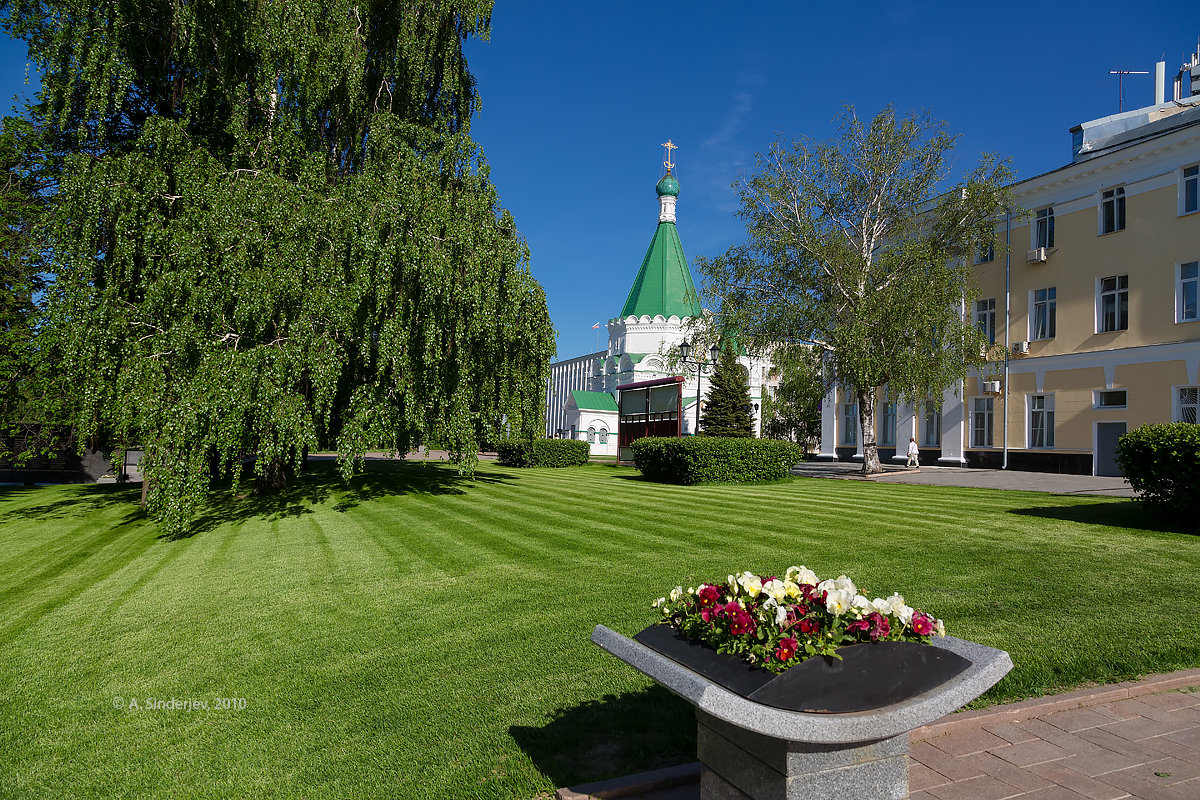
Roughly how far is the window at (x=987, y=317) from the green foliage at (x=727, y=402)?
13.3 meters

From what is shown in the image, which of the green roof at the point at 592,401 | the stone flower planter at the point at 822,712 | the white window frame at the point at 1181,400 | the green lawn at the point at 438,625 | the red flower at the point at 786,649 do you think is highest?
the green roof at the point at 592,401

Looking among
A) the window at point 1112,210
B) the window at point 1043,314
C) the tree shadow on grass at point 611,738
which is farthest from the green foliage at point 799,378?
the tree shadow on grass at point 611,738

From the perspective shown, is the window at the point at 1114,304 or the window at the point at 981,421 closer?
the window at the point at 1114,304

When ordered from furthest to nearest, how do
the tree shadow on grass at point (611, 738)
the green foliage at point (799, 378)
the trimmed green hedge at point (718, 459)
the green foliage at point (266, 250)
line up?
1. the green foliage at point (799, 378)
2. the trimmed green hedge at point (718, 459)
3. the green foliage at point (266, 250)
4. the tree shadow on grass at point (611, 738)

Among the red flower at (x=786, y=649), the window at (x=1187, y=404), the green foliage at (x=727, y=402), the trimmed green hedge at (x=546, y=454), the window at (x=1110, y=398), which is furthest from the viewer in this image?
the green foliage at (x=727, y=402)

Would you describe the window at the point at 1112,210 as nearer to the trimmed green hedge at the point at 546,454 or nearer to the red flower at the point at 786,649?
the trimmed green hedge at the point at 546,454

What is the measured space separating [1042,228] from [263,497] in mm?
A: 30836

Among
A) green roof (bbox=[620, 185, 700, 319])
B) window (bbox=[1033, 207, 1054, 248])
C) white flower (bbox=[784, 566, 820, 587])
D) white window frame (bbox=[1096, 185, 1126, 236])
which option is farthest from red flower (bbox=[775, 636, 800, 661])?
green roof (bbox=[620, 185, 700, 319])

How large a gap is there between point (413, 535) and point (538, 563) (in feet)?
11.3

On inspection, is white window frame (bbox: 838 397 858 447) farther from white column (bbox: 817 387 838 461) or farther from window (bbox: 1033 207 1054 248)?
window (bbox: 1033 207 1054 248)

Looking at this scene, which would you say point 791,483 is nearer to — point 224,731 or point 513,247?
point 513,247

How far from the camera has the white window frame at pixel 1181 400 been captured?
22266 millimetres

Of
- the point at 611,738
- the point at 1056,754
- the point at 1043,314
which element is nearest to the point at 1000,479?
the point at 1043,314

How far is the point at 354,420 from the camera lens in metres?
12.8
